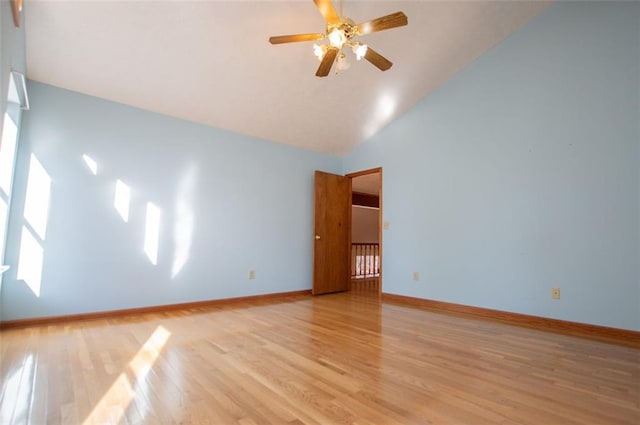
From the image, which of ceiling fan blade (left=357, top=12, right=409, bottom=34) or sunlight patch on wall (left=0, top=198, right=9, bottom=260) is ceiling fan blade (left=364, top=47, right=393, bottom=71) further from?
sunlight patch on wall (left=0, top=198, right=9, bottom=260)

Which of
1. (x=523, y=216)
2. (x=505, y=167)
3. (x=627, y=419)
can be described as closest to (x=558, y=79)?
(x=505, y=167)

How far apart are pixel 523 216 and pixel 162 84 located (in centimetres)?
419

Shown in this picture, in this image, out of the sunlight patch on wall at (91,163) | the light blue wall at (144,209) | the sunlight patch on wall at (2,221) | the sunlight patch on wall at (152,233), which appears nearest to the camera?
the sunlight patch on wall at (2,221)

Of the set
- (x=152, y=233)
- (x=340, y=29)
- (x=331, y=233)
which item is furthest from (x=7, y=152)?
(x=331, y=233)

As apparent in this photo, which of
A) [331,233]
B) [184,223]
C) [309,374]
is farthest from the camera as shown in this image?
[331,233]

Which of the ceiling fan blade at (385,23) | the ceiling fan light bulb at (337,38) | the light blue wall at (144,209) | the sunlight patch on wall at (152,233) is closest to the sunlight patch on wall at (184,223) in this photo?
the light blue wall at (144,209)

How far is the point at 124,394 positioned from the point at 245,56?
3010 mm

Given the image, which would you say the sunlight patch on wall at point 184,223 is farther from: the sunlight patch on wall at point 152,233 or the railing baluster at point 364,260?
the railing baluster at point 364,260

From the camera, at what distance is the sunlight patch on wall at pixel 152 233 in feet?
11.9

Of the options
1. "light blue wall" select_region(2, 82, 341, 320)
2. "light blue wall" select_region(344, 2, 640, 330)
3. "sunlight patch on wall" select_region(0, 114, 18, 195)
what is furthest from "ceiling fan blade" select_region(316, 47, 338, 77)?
"sunlight patch on wall" select_region(0, 114, 18, 195)

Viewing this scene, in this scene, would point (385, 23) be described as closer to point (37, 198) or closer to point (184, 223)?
point (184, 223)

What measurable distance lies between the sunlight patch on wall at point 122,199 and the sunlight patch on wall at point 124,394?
170 centimetres

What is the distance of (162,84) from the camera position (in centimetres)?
335

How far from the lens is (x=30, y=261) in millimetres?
2957
